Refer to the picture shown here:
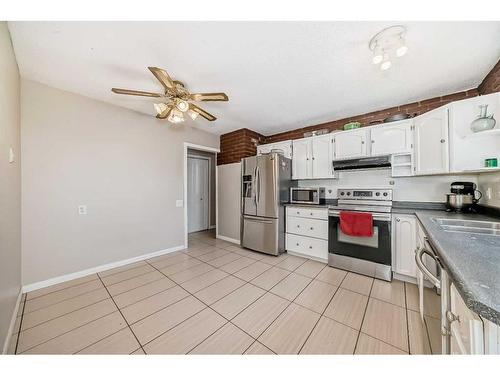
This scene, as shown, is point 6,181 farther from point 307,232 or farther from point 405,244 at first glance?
point 405,244

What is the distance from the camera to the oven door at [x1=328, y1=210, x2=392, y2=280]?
215cm

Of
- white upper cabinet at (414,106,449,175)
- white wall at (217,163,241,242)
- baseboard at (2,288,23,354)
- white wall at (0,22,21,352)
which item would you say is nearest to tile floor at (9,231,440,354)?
baseboard at (2,288,23,354)

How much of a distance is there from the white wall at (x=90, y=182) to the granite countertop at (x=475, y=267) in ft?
10.8

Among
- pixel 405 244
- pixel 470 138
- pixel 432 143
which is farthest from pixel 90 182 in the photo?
pixel 470 138

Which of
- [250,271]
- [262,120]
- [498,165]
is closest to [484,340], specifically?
[498,165]

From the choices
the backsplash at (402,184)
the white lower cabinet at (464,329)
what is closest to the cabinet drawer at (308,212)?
the backsplash at (402,184)

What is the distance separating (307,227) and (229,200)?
166 cm

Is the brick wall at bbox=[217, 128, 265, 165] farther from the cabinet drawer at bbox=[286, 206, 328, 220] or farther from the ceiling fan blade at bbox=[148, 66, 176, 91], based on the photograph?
the ceiling fan blade at bbox=[148, 66, 176, 91]

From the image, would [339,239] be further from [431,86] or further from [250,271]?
[431,86]

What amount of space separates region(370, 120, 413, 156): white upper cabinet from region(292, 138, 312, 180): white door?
37.0 inches

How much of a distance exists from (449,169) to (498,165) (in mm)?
305

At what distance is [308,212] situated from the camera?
2816 millimetres

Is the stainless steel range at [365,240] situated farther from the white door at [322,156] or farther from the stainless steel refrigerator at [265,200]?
the stainless steel refrigerator at [265,200]
